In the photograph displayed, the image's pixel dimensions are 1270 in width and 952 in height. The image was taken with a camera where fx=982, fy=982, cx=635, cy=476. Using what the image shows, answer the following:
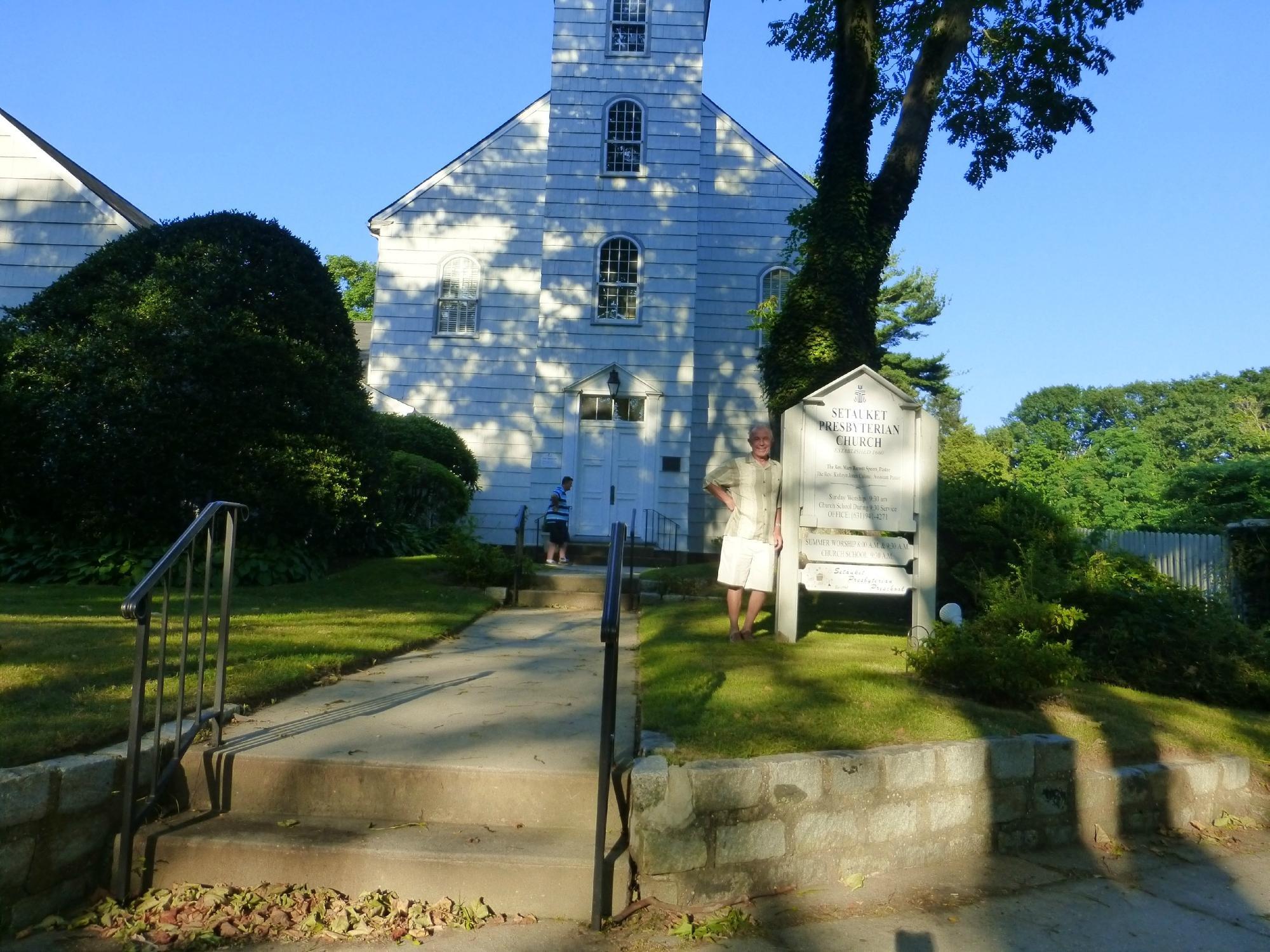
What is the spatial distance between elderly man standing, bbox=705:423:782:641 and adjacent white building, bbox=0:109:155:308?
40.2 feet

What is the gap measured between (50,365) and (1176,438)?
7560 cm

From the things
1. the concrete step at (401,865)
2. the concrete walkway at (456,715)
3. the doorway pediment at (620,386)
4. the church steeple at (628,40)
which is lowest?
the concrete step at (401,865)

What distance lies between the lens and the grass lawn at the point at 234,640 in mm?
4527

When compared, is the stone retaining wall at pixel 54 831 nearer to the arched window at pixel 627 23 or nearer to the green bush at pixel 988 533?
the green bush at pixel 988 533

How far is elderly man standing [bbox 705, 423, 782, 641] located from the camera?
737 cm

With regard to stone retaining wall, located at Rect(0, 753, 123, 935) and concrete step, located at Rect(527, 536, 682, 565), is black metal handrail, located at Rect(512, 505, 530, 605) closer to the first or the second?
concrete step, located at Rect(527, 536, 682, 565)

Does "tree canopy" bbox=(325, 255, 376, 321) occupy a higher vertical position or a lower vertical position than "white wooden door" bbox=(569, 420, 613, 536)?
higher

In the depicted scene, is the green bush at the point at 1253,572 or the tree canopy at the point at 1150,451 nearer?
the green bush at the point at 1253,572

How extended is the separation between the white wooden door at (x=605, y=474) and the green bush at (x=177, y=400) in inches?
240

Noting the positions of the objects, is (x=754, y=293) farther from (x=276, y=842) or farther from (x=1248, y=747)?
(x=276, y=842)

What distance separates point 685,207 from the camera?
704 inches

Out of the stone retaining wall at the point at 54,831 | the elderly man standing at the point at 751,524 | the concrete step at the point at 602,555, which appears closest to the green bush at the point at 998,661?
the elderly man standing at the point at 751,524

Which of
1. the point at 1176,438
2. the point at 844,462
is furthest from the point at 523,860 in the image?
the point at 1176,438

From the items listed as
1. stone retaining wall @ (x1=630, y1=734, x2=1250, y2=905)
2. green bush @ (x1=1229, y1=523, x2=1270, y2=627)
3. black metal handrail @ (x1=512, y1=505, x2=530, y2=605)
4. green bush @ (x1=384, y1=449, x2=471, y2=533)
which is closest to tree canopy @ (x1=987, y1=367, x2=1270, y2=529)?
green bush @ (x1=1229, y1=523, x2=1270, y2=627)
